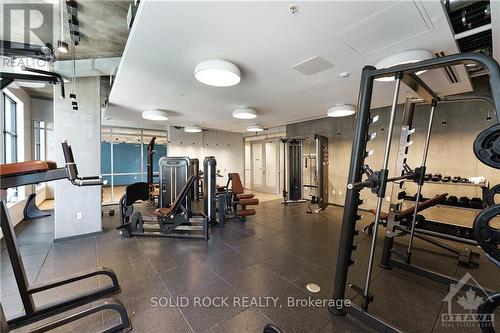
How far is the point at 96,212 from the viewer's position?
13.3ft

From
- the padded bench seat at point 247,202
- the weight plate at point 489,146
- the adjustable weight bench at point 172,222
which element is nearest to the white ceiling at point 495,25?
the weight plate at point 489,146

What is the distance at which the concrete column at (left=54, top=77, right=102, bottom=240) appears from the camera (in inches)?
148

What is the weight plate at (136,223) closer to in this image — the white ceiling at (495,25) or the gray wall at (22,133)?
the gray wall at (22,133)

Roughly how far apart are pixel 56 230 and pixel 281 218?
181 inches

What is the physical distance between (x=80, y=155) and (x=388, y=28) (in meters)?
5.18

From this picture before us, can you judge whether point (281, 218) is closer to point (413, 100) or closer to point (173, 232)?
point (173, 232)

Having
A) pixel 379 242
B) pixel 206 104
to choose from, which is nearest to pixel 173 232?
pixel 206 104

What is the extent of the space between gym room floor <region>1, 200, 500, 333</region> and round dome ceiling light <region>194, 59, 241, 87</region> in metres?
2.60

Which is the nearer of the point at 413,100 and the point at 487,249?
the point at 487,249

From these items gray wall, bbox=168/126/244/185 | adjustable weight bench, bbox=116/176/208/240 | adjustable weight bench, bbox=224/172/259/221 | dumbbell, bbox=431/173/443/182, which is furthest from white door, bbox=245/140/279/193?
adjustable weight bench, bbox=116/176/208/240

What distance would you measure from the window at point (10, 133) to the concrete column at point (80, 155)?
6.60ft

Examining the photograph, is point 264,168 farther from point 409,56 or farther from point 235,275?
point 409,56

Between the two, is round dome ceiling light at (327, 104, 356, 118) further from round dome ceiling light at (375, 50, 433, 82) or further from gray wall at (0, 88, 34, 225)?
gray wall at (0, 88, 34, 225)

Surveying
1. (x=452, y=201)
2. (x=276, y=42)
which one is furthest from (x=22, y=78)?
(x=452, y=201)
